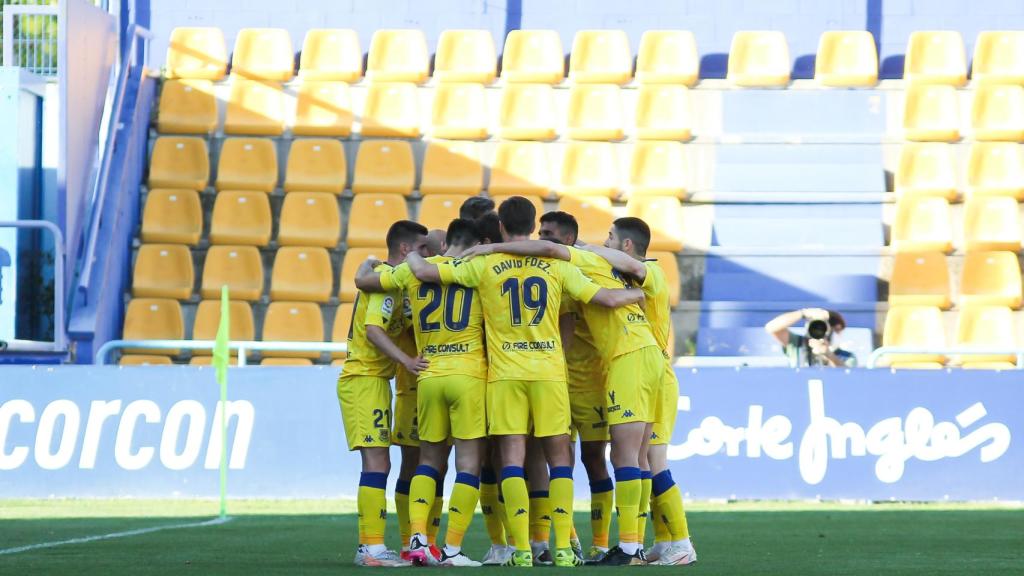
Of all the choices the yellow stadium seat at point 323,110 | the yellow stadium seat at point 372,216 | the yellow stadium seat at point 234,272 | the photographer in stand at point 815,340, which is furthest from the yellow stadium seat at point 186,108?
the photographer in stand at point 815,340

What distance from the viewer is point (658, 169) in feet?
56.6

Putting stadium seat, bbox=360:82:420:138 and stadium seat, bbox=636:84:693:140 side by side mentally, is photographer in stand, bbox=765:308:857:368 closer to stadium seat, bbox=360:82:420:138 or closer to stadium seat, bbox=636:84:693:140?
stadium seat, bbox=636:84:693:140

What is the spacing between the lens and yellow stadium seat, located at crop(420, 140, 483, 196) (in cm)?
1723

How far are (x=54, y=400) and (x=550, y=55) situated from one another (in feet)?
24.3

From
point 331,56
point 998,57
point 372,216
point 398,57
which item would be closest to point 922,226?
point 998,57

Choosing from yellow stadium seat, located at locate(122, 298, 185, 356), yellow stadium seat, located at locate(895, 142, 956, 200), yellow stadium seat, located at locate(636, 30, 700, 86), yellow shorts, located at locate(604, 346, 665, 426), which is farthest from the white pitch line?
yellow stadium seat, located at locate(895, 142, 956, 200)

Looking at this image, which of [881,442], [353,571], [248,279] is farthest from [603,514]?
[248,279]

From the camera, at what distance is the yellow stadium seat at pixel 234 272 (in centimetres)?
1661

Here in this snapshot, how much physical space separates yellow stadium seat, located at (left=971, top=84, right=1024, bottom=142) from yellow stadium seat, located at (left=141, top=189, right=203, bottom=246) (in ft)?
27.6

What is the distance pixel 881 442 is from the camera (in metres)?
13.2

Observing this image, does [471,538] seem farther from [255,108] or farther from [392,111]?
[255,108]

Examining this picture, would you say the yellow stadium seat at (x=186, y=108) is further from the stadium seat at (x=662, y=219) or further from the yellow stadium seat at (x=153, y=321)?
the stadium seat at (x=662, y=219)

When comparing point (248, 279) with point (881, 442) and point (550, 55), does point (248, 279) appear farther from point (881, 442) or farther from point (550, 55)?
point (881, 442)

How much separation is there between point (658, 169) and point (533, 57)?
2194 mm
